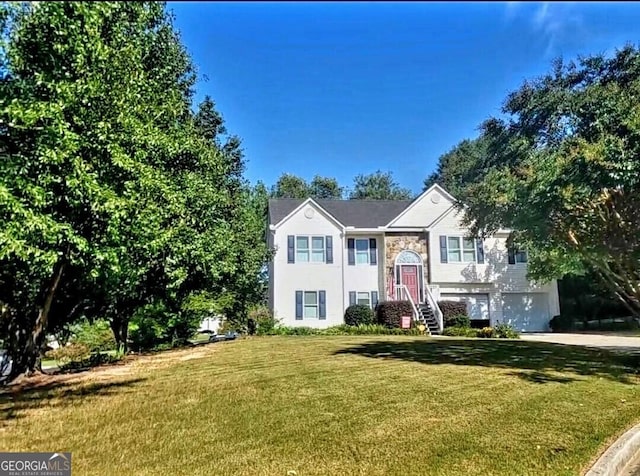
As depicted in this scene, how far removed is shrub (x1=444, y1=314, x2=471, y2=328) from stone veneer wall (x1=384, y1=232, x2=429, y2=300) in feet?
10.8

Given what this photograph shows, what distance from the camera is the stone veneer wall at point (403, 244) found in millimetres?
28422

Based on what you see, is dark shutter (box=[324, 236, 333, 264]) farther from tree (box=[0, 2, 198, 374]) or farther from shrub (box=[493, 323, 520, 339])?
tree (box=[0, 2, 198, 374])

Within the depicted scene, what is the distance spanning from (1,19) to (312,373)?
7.58 m

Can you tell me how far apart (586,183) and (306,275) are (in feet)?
61.2

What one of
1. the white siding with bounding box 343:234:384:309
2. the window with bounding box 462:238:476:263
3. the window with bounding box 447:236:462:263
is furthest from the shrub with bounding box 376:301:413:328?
the window with bounding box 462:238:476:263

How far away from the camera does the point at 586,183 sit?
10.5 meters

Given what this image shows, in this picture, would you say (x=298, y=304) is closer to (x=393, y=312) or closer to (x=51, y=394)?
(x=393, y=312)

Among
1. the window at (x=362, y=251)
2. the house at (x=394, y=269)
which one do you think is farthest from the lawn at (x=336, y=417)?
the window at (x=362, y=251)

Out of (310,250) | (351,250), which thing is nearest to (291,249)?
(310,250)

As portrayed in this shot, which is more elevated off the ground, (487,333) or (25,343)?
(25,343)

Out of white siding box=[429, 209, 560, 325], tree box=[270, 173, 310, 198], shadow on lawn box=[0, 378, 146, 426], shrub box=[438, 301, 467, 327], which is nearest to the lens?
shadow on lawn box=[0, 378, 146, 426]

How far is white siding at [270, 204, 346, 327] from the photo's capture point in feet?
90.1

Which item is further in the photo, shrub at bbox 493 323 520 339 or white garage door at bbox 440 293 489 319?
white garage door at bbox 440 293 489 319

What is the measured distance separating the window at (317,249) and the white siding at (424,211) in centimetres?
428
